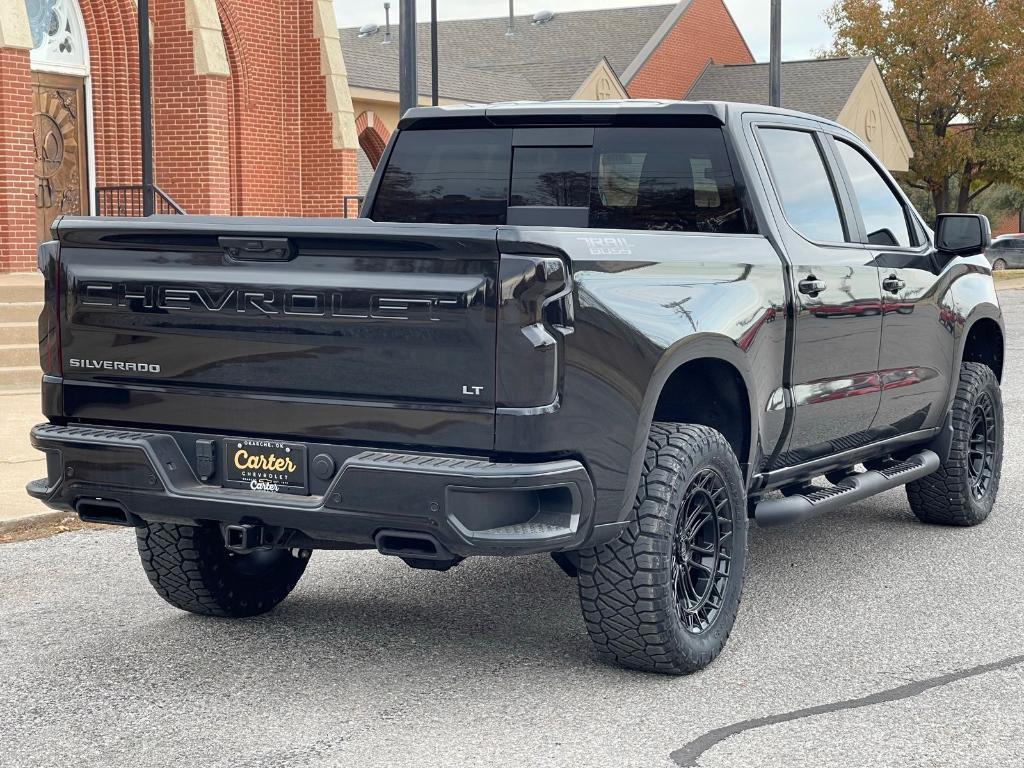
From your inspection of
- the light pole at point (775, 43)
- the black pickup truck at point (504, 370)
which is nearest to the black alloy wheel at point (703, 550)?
the black pickup truck at point (504, 370)

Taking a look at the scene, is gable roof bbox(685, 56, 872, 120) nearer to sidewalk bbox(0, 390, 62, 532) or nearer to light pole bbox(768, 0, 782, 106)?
light pole bbox(768, 0, 782, 106)

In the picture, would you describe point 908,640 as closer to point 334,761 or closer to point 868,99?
point 334,761

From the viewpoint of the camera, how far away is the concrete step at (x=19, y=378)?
549 inches

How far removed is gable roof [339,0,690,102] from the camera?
39.0m

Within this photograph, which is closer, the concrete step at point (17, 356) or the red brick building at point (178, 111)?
the concrete step at point (17, 356)

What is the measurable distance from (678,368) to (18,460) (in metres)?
5.94

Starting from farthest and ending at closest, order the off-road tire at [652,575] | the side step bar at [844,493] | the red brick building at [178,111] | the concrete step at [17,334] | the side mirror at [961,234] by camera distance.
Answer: the red brick building at [178,111] → the concrete step at [17,334] → the side mirror at [961,234] → the side step bar at [844,493] → the off-road tire at [652,575]

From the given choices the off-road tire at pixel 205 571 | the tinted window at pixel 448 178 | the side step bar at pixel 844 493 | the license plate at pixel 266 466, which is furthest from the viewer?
the tinted window at pixel 448 178

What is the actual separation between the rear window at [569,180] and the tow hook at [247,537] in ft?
6.71

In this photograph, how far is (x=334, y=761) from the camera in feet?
13.9

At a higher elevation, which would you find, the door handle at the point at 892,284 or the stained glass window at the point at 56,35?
the stained glass window at the point at 56,35

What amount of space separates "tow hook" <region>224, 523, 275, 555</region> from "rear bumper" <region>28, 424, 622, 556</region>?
0.06m

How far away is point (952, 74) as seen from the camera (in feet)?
161

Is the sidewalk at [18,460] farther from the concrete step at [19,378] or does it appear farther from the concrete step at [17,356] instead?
the concrete step at [17,356]
